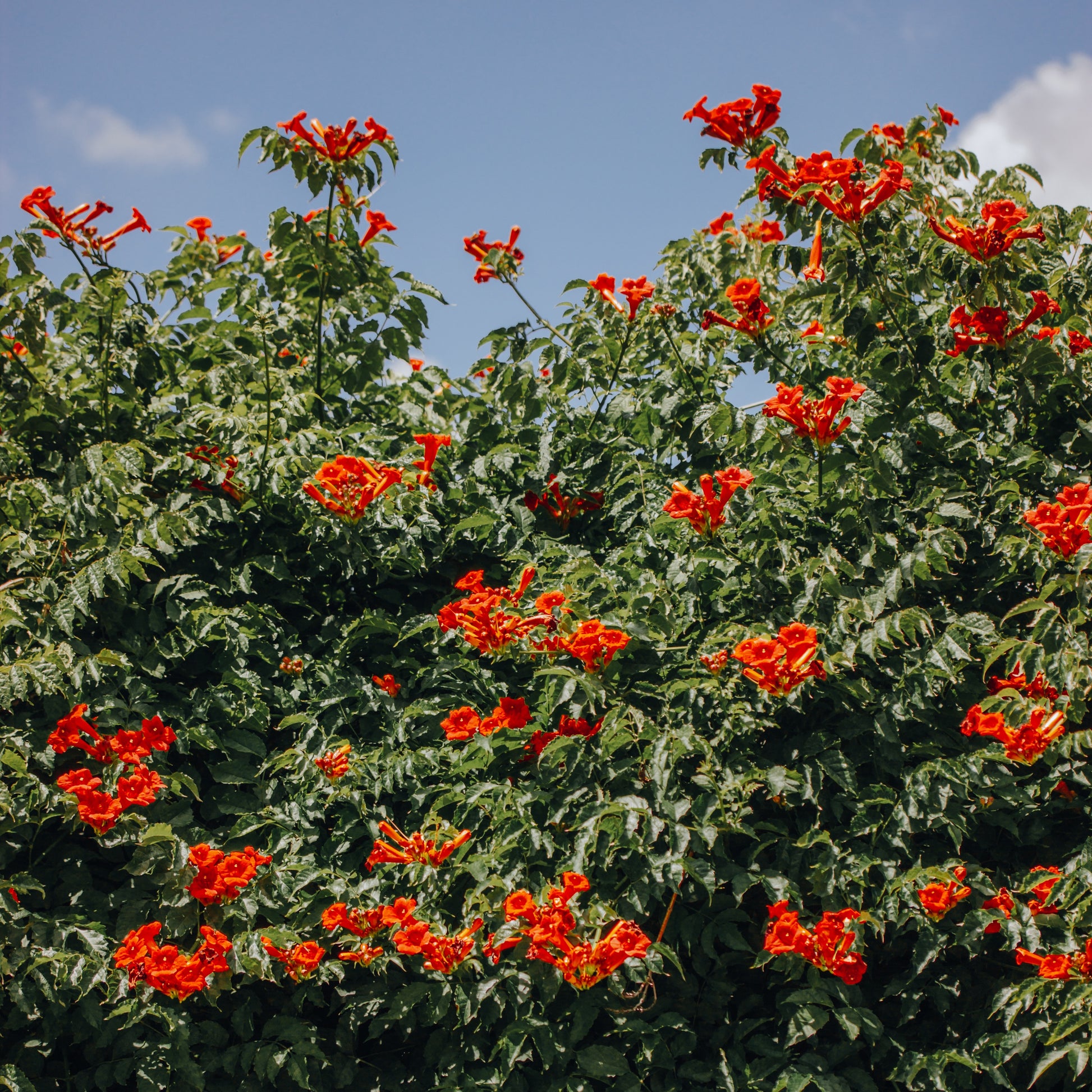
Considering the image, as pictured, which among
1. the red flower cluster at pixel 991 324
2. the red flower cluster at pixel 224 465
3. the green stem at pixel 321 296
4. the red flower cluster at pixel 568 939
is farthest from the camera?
the green stem at pixel 321 296

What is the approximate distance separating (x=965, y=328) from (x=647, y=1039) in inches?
88.0

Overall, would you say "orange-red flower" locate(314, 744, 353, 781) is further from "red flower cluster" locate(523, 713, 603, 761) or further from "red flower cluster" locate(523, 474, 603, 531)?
"red flower cluster" locate(523, 474, 603, 531)

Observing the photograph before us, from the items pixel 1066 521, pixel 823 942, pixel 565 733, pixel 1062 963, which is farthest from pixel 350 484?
pixel 1062 963

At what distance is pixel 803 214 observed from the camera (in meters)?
2.88

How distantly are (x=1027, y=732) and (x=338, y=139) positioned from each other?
9.49ft

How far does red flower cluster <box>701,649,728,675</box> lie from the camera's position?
2.56m

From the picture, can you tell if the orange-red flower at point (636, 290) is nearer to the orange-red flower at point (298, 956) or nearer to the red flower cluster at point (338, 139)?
the red flower cluster at point (338, 139)

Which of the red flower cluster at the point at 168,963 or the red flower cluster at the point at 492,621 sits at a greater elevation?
the red flower cluster at the point at 492,621

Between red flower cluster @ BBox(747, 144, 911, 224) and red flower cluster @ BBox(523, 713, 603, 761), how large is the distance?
5.26 ft

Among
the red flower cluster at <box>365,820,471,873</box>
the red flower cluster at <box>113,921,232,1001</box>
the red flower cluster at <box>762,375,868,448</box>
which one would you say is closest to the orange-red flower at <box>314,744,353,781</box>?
the red flower cluster at <box>365,820,471,873</box>

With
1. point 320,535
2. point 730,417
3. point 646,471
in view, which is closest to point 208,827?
point 320,535

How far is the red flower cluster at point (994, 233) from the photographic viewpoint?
8.46ft

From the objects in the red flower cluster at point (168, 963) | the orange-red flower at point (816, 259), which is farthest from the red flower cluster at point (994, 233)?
the red flower cluster at point (168, 963)

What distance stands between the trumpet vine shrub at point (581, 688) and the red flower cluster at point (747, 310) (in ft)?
0.04
